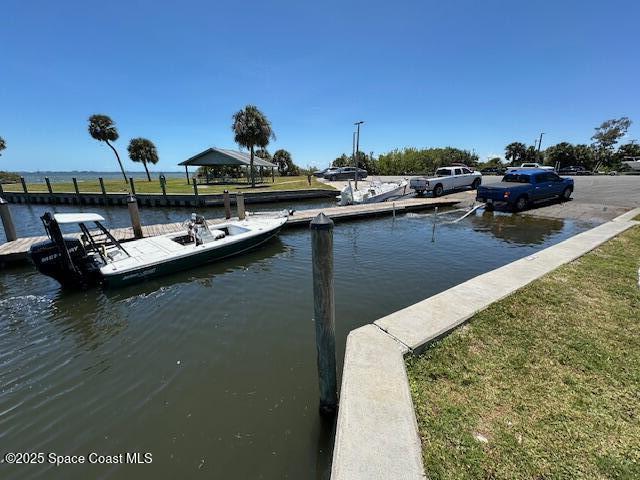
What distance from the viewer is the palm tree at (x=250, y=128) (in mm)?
31203

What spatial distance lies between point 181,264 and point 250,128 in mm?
26963

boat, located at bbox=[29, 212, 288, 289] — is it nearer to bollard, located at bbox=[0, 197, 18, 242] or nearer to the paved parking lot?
bollard, located at bbox=[0, 197, 18, 242]

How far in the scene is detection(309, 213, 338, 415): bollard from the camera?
287 cm

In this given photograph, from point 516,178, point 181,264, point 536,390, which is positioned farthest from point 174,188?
point 536,390

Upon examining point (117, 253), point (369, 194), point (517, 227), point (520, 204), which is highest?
point (369, 194)

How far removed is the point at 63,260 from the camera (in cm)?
646

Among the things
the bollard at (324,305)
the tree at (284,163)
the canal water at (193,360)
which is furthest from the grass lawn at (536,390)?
the tree at (284,163)

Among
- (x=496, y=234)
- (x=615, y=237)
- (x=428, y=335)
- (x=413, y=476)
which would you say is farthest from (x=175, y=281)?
(x=615, y=237)

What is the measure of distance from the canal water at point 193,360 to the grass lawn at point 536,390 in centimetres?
130

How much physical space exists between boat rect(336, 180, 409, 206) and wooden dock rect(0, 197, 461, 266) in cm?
225

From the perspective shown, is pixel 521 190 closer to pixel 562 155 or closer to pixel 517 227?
pixel 517 227

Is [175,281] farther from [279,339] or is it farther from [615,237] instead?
[615,237]

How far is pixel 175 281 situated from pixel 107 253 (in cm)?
200

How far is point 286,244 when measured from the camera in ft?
36.0
